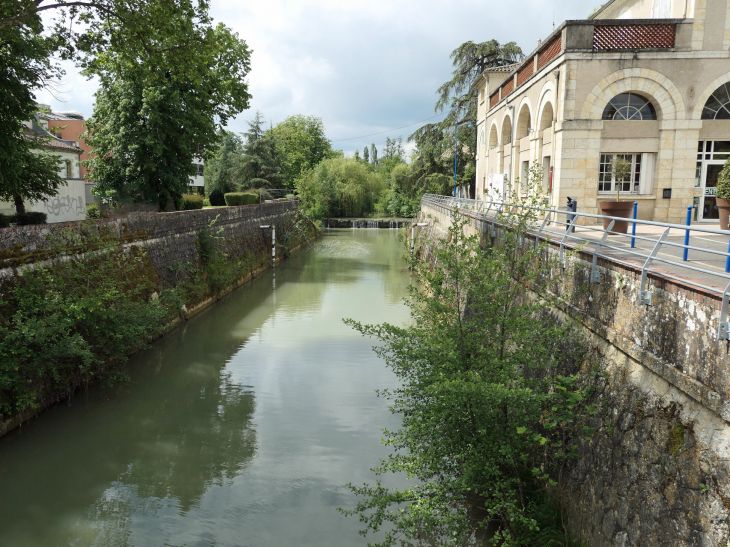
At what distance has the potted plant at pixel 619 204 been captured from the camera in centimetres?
1236

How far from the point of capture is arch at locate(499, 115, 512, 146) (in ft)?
80.7

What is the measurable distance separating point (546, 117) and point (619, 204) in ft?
22.6

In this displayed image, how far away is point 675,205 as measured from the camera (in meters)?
16.1

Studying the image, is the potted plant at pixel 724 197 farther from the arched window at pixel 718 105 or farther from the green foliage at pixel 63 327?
the green foliage at pixel 63 327

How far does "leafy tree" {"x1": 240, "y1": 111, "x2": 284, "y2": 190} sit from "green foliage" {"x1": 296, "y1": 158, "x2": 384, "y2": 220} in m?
3.66

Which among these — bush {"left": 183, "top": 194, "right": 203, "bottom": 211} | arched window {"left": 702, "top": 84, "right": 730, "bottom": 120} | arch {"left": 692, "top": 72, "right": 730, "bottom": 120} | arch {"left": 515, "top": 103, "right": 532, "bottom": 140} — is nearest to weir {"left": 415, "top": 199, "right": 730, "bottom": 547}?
arch {"left": 692, "top": 72, "right": 730, "bottom": 120}

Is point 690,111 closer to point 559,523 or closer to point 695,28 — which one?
point 695,28

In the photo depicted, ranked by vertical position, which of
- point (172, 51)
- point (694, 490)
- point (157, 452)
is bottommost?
point (157, 452)

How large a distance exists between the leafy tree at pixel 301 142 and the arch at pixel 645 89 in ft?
170

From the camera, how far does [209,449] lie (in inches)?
374

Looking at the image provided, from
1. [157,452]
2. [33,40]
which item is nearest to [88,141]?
[33,40]

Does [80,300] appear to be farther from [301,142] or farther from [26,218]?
[301,142]

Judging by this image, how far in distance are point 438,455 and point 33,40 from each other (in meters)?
13.8

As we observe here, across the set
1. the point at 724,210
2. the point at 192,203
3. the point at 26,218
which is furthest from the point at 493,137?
the point at 26,218
